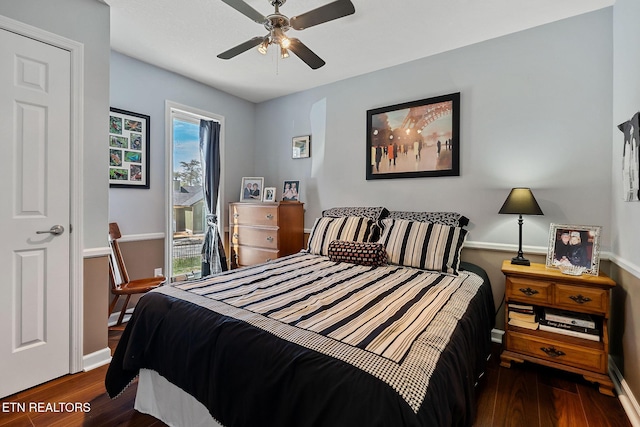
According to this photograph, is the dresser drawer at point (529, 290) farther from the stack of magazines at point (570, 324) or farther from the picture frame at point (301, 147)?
the picture frame at point (301, 147)

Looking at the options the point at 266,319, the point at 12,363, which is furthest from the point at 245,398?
the point at 12,363

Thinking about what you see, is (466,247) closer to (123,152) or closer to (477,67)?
(477,67)

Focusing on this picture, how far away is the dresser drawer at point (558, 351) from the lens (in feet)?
6.15

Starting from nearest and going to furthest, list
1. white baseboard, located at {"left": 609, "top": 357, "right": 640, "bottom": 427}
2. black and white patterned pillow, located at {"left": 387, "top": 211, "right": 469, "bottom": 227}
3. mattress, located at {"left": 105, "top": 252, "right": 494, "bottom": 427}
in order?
mattress, located at {"left": 105, "top": 252, "right": 494, "bottom": 427} < white baseboard, located at {"left": 609, "top": 357, "right": 640, "bottom": 427} < black and white patterned pillow, located at {"left": 387, "top": 211, "right": 469, "bottom": 227}

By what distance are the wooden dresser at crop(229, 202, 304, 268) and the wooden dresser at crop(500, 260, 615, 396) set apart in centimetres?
217

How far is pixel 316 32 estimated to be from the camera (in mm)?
2490

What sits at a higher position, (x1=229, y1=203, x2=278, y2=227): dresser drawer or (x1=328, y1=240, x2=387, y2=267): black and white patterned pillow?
(x1=229, y1=203, x2=278, y2=227): dresser drawer

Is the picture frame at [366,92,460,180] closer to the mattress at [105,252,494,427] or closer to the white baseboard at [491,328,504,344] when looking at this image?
the mattress at [105,252,494,427]

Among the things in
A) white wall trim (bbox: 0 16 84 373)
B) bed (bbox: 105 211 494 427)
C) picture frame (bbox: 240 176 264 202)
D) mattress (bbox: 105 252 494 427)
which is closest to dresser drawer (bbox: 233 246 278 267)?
picture frame (bbox: 240 176 264 202)

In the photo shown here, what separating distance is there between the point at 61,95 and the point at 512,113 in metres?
3.43

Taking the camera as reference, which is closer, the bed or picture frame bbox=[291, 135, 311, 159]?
the bed

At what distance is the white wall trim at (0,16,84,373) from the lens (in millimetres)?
2088

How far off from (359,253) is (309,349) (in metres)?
1.50

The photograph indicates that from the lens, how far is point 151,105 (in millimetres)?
3152
